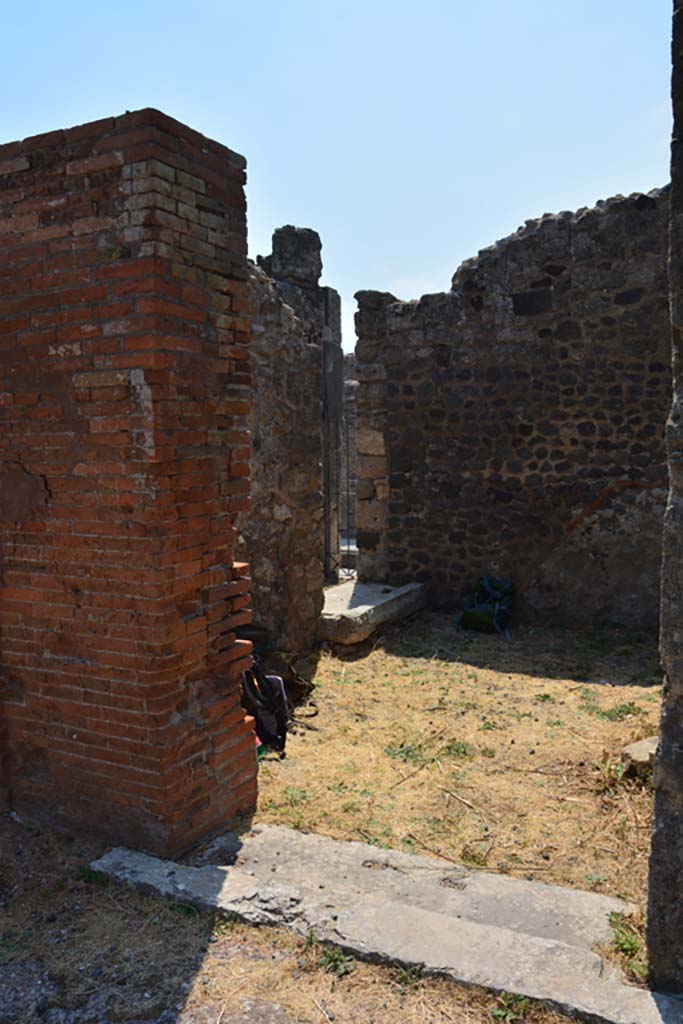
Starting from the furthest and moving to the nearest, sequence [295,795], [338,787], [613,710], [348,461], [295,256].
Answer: [348,461] → [295,256] → [613,710] → [338,787] → [295,795]

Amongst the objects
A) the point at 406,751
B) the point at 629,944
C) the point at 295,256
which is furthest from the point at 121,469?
the point at 295,256

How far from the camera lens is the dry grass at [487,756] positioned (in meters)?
3.56

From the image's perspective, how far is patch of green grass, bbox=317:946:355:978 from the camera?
2.39 metres

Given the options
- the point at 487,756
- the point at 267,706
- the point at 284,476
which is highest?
the point at 284,476

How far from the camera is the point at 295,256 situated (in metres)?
9.80

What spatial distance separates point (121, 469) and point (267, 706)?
2241 mm

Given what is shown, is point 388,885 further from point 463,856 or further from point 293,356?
point 293,356

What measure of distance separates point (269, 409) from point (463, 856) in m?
3.50

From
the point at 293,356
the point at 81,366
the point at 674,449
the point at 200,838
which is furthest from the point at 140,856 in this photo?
the point at 293,356

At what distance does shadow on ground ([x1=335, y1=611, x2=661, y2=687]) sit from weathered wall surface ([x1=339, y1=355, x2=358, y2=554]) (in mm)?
5073

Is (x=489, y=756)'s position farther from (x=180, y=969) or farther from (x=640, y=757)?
(x=180, y=969)

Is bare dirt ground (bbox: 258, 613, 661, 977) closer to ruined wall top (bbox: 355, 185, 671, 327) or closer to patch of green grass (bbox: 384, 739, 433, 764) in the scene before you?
patch of green grass (bbox: 384, 739, 433, 764)

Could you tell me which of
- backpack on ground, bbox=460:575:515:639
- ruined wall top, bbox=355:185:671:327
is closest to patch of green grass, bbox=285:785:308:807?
backpack on ground, bbox=460:575:515:639

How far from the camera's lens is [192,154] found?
310 centimetres
